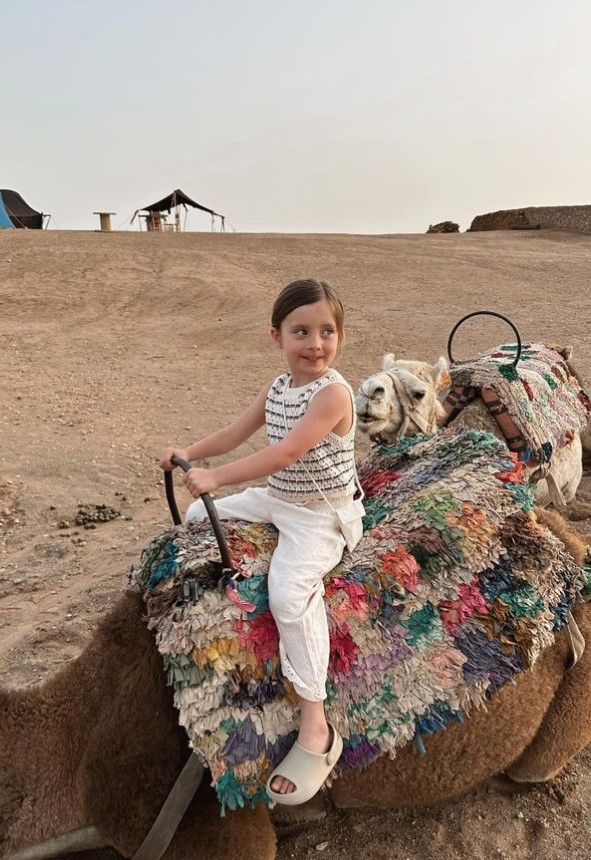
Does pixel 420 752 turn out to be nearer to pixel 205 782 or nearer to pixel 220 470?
pixel 205 782

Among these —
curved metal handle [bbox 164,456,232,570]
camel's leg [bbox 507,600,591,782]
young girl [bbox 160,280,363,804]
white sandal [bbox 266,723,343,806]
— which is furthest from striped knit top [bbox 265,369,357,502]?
camel's leg [bbox 507,600,591,782]

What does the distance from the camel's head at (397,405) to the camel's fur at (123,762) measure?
6.16ft

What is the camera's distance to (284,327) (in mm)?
2320

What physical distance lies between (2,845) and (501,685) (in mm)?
1641

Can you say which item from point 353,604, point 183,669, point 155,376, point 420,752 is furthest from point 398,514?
point 155,376

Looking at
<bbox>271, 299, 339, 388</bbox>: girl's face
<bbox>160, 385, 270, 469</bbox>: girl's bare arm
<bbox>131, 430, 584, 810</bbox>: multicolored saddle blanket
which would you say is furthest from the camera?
<bbox>160, 385, 270, 469</bbox>: girl's bare arm

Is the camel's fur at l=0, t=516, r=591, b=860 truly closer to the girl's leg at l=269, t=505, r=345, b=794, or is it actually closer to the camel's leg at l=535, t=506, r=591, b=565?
the girl's leg at l=269, t=505, r=345, b=794

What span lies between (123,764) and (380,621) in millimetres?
920

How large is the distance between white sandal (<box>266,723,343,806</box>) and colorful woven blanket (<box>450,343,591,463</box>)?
3240mm

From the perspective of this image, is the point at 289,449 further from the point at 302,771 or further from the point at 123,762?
the point at 123,762

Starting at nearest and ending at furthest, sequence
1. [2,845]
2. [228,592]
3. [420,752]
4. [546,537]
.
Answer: [2,845], [228,592], [420,752], [546,537]

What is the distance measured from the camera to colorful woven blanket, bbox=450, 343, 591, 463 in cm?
493

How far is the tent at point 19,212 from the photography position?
3403 cm

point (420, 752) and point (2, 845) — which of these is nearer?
point (2, 845)
